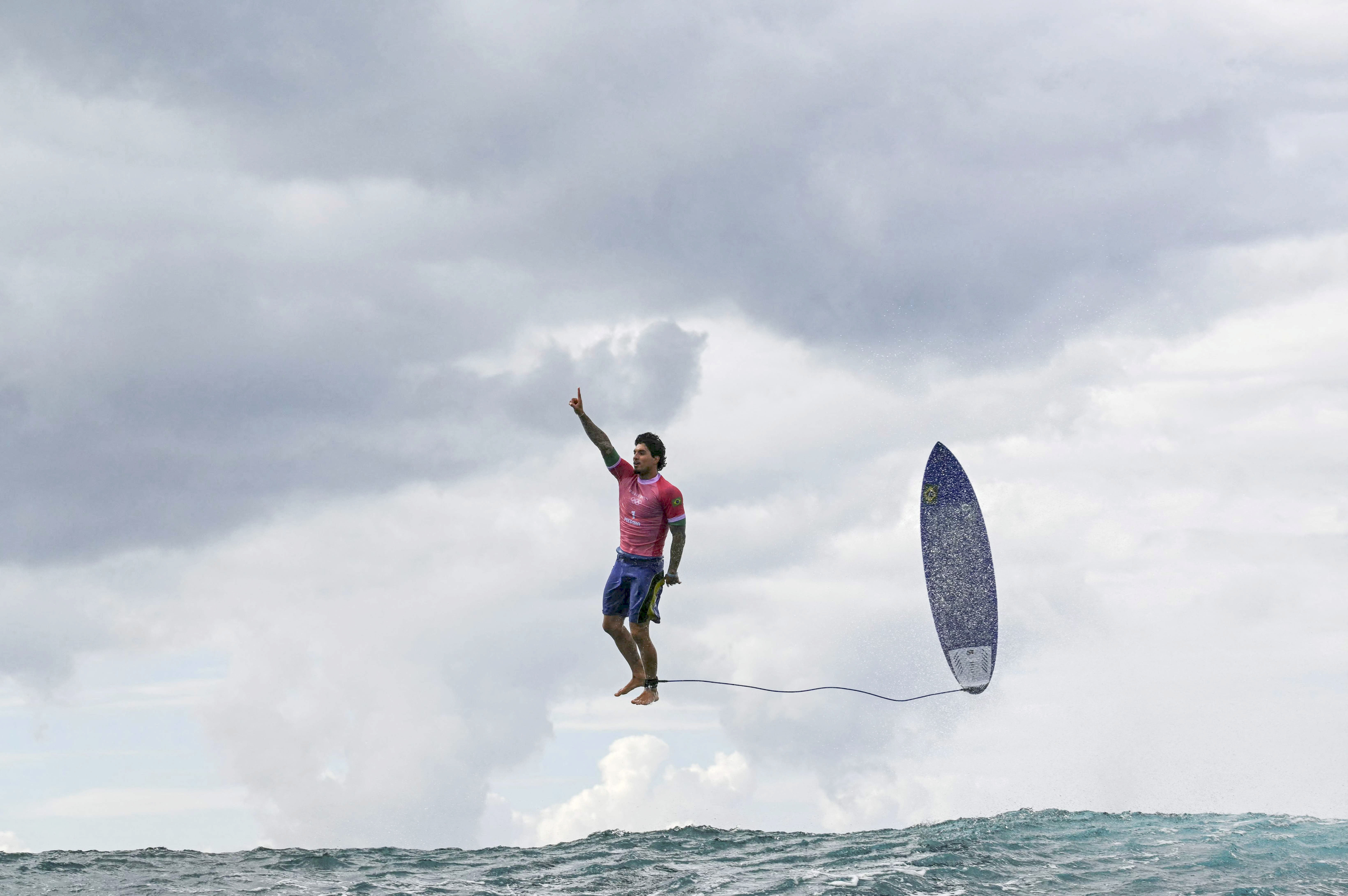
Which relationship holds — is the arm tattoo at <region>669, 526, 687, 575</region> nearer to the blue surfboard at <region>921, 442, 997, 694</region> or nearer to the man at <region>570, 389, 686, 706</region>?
the man at <region>570, 389, 686, 706</region>

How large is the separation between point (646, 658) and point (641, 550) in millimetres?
1635

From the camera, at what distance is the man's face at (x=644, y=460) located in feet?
49.9

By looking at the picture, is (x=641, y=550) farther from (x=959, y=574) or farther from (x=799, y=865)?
(x=959, y=574)

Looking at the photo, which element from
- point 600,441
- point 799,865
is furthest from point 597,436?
point 799,865

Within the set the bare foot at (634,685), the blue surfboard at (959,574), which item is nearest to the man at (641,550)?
the bare foot at (634,685)

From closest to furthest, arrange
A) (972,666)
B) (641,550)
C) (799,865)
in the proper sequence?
(799,865) < (641,550) < (972,666)

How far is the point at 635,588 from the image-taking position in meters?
15.7

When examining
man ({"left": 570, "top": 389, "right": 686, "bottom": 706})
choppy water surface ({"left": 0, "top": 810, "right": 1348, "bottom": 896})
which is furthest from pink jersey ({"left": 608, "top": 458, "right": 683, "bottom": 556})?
choppy water surface ({"left": 0, "top": 810, "right": 1348, "bottom": 896})

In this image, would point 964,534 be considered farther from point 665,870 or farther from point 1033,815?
point 665,870

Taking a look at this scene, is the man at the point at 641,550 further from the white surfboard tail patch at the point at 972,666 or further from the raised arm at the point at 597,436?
the white surfboard tail patch at the point at 972,666

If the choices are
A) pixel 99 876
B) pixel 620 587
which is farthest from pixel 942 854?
pixel 99 876

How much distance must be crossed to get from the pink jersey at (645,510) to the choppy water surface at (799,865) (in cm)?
428

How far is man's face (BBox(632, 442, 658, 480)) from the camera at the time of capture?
598 inches

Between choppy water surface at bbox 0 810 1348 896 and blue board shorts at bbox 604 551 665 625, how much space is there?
329 cm
